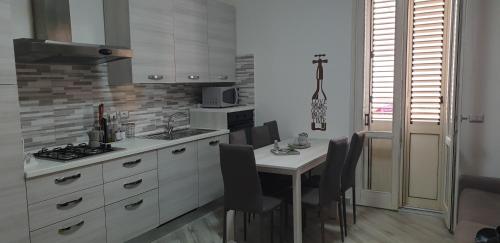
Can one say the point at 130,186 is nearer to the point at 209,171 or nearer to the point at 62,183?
the point at 62,183

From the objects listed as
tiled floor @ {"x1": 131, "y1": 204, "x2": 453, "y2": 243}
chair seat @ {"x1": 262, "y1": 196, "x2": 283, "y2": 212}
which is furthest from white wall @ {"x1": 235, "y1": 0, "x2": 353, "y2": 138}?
chair seat @ {"x1": 262, "y1": 196, "x2": 283, "y2": 212}

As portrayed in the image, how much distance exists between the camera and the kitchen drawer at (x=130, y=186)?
268 centimetres

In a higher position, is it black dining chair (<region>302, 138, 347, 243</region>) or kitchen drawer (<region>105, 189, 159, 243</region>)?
black dining chair (<region>302, 138, 347, 243</region>)

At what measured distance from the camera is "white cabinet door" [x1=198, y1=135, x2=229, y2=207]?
3.59 meters

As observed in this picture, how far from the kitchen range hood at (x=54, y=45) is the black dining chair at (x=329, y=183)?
6.05 ft

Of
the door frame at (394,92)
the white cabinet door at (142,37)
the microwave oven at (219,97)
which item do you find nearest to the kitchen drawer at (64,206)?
the white cabinet door at (142,37)

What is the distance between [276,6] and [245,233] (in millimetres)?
2576

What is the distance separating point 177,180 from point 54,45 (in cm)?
154

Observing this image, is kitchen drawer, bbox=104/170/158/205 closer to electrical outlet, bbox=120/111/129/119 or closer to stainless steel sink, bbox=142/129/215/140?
stainless steel sink, bbox=142/129/215/140

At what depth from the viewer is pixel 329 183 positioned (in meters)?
2.86

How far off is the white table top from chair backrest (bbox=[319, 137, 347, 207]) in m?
0.17

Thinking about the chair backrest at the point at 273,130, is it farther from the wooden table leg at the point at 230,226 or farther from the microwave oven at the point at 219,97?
the wooden table leg at the point at 230,226

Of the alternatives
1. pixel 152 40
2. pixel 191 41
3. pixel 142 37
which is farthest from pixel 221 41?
pixel 142 37

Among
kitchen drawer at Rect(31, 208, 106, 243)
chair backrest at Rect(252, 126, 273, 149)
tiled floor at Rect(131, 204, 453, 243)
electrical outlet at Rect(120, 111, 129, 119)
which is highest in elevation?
electrical outlet at Rect(120, 111, 129, 119)
